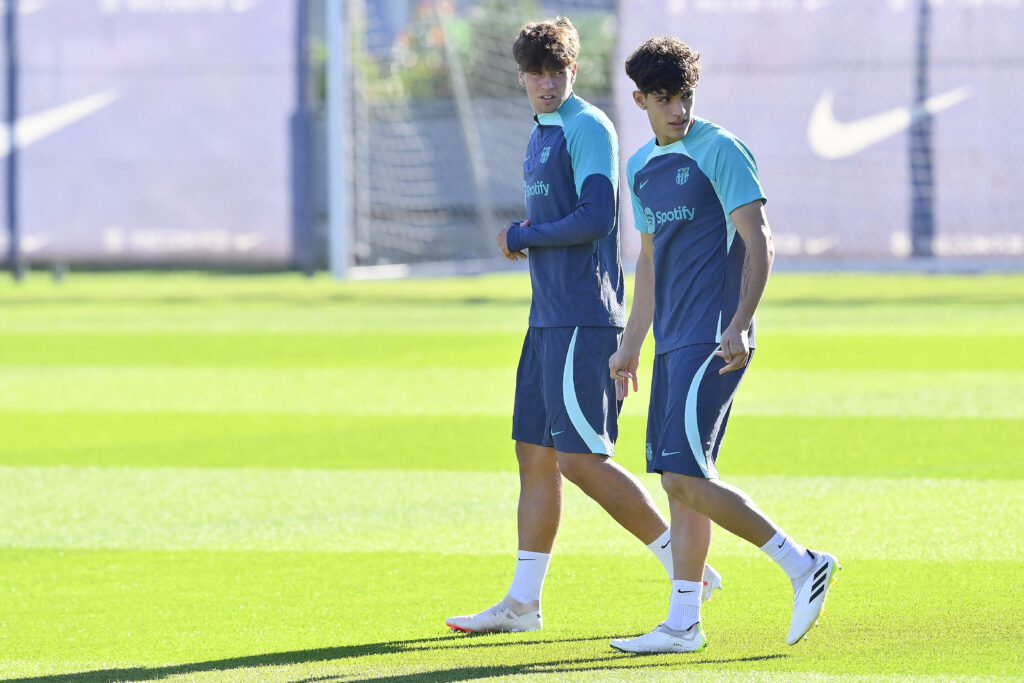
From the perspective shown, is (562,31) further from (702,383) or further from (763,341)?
(763,341)

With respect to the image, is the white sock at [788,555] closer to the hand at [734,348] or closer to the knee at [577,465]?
the hand at [734,348]

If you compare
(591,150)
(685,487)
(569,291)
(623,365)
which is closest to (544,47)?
(591,150)

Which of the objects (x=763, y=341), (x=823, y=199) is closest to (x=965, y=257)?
(x=823, y=199)

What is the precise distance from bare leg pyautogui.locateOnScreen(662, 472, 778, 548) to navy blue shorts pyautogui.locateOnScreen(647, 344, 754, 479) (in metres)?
0.03

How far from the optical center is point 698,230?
4.62 metres

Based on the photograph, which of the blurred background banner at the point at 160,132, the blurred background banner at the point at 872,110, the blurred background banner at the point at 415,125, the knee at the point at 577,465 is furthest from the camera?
the blurred background banner at the point at 160,132

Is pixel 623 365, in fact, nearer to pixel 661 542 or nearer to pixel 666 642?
pixel 661 542

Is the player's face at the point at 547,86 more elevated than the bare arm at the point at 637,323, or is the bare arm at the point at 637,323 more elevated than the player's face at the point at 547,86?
the player's face at the point at 547,86

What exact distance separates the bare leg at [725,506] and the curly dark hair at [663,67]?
1.12m

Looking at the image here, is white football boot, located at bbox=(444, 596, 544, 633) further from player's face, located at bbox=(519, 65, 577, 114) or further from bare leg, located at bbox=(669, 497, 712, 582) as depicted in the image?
player's face, located at bbox=(519, 65, 577, 114)

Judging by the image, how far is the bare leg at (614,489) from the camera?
4.96 meters

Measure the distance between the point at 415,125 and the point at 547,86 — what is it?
55.1ft

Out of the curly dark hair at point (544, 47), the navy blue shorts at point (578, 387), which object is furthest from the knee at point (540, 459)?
the curly dark hair at point (544, 47)

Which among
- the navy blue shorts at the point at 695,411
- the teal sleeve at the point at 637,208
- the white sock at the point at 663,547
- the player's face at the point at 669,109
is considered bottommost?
the white sock at the point at 663,547
